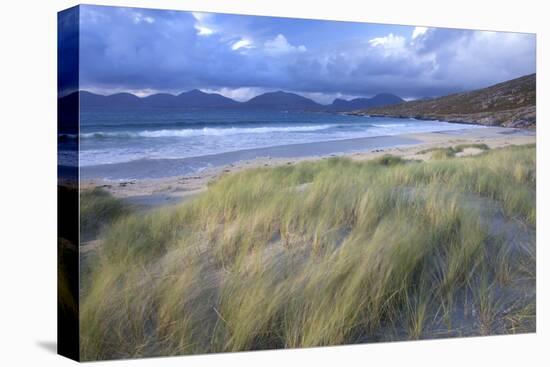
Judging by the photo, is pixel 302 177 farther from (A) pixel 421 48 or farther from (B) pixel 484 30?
(B) pixel 484 30

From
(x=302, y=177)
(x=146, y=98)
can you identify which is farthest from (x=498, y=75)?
(x=146, y=98)

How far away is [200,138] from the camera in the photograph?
25.9 feet

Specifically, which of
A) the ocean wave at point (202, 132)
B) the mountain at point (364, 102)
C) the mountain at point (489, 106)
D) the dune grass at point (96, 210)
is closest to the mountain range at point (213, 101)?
the mountain at point (364, 102)

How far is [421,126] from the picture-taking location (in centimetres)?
912

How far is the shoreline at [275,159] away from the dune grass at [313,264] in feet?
0.28

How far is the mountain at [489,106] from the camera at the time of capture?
925cm

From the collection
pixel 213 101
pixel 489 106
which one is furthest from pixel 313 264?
pixel 489 106

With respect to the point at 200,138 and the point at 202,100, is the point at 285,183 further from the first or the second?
the point at 202,100

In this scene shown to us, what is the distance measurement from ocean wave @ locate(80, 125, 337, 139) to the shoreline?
223 mm

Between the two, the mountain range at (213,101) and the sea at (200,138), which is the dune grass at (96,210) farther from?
the mountain range at (213,101)

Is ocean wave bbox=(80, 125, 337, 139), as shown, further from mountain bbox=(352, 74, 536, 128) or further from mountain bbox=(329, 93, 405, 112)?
mountain bbox=(352, 74, 536, 128)

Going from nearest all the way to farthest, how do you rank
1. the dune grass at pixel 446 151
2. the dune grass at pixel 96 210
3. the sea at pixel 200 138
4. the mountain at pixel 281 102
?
the dune grass at pixel 96 210 < the sea at pixel 200 138 < the mountain at pixel 281 102 < the dune grass at pixel 446 151

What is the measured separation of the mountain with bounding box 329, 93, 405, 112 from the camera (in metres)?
8.77

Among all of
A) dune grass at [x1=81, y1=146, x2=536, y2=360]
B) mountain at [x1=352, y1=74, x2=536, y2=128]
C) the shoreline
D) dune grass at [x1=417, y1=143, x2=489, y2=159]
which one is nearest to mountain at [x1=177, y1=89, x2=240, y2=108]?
the shoreline
